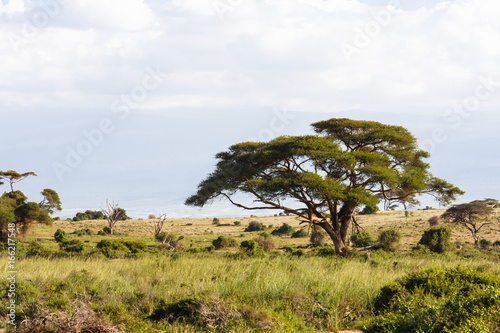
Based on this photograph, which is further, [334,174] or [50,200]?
[50,200]

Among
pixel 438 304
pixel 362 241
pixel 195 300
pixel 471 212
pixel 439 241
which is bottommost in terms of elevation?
pixel 362 241

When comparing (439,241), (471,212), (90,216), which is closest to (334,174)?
(439,241)

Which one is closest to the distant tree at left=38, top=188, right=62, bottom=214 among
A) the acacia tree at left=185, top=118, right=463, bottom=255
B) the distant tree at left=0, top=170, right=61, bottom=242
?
the distant tree at left=0, top=170, right=61, bottom=242

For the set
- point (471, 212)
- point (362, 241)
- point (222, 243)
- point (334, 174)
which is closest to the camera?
point (334, 174)

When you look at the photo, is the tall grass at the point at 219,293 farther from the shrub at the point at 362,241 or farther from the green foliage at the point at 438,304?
Answer: the shrub at the point at 362,241

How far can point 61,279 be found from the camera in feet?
36.9

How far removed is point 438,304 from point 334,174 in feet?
61.8

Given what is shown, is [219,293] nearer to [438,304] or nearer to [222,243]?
[438,304]

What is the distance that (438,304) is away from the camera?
8258 millimetres

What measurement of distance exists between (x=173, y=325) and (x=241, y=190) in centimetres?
1932

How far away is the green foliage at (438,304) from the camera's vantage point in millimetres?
6941

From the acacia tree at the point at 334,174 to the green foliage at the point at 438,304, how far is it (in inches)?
526

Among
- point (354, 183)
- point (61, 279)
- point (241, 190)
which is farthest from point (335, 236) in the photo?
point (61, 279)

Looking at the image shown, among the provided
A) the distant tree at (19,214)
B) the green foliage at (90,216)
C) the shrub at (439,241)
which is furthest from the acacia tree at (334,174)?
the green foliage at (90,216)
